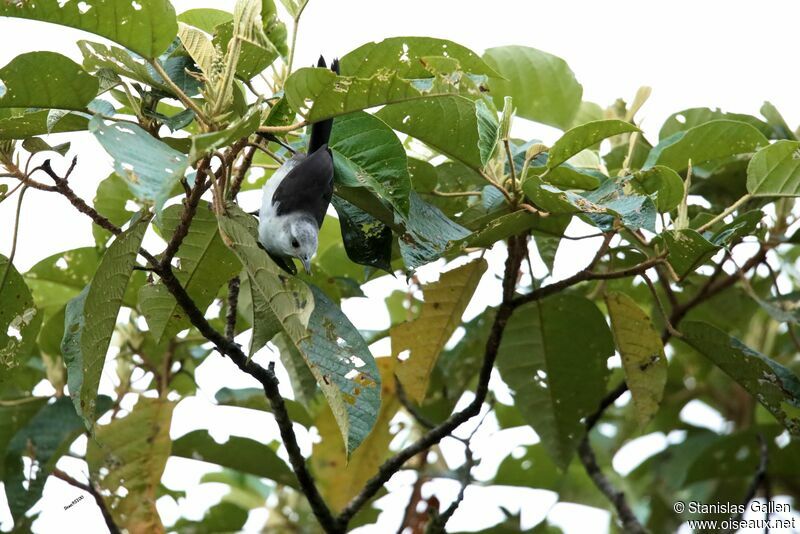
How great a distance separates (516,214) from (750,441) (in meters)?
2.47

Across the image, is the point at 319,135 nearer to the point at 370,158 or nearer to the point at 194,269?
the point at 370,158

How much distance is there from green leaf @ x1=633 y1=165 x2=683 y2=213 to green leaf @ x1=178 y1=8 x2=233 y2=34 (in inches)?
52.8

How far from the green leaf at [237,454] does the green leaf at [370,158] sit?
141cm

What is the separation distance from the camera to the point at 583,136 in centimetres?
253

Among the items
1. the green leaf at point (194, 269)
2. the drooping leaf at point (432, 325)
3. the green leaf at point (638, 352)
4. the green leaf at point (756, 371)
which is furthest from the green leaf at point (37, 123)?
the green leaf at point (756, 371)

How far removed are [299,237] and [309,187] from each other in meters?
0.31

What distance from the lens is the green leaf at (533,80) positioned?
3.40 metres

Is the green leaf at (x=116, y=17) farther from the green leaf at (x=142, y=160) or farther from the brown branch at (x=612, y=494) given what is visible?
the brown branch at (x=612, y=494)

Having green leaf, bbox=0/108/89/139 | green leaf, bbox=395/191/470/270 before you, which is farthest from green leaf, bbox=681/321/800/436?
green leaf, bbox=0/108/89/139

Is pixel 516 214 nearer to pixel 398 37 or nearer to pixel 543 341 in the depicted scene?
pixel 398 37

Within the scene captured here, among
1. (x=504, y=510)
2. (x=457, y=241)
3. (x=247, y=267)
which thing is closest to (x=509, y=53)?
(x=457, y=241)

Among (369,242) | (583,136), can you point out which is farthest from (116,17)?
(583,136)

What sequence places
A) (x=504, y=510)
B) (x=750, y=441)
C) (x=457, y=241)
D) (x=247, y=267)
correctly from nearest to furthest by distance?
(x=247, y=267) < (x=457, y=241) < (x=504, y=510) < (x=750, y=441)

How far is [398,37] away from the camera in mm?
2350
